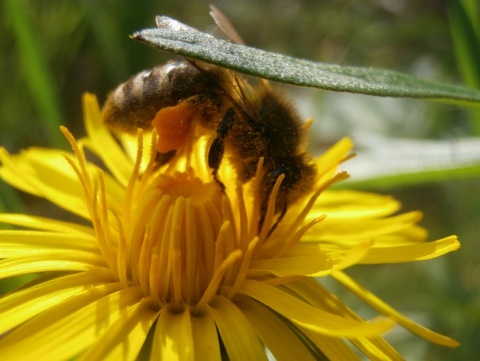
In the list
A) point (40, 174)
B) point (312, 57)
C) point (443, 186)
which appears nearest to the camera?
point (40, 174)

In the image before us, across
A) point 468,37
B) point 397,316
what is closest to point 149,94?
point 397,316

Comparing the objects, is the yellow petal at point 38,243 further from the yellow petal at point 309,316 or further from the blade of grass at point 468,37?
the blade of grass at point 468,37

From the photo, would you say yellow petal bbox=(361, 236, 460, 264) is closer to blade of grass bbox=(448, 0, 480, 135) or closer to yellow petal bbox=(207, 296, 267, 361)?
yellow petal bbox=(207, 296, 267, 361)

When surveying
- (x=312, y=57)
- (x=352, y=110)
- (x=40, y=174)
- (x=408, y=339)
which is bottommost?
(x=408, y=339)

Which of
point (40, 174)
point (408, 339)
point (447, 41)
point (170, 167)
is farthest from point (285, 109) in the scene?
point (447, 41)

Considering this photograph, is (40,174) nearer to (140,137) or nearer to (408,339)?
(140,137)

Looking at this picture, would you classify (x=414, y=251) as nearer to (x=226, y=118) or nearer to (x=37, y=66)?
(x=226, y=118)
